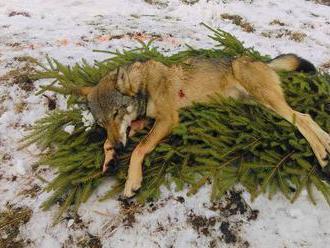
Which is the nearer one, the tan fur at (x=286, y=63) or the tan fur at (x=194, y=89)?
the tan fur at (x=194, y=89)

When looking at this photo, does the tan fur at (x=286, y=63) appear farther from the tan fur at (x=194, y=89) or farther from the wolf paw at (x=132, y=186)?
the wolf paw at (x=132, y=186)

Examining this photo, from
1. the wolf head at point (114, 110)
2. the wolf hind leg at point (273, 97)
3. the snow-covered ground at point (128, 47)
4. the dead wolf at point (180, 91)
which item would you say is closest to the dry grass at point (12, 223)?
the snow-covered ground at point (128, 47)

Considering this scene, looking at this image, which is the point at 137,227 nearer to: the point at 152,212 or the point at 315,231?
the point at 152,212

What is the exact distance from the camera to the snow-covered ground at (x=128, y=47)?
4.14 metres

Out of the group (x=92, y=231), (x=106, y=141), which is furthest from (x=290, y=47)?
(x=92, y=231)

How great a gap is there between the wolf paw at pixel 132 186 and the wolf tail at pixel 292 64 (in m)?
2.07

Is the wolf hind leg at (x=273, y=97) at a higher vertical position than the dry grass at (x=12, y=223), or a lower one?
higher

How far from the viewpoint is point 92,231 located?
4.34 meters

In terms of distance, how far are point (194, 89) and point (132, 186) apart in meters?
1.30

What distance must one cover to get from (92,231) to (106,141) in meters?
0.93

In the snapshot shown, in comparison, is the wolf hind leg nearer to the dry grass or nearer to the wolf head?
the wolf head

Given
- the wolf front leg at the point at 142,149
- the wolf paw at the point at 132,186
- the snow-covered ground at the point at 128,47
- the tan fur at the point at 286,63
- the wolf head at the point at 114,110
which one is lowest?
the snow-covered ground at the point at 128,47

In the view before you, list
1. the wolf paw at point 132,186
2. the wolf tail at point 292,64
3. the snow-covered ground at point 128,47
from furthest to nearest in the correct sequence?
1. the wolf tail at point 292,64
2. the wolf paw at point 132,186
3. the snow-covered ground at point 128,47

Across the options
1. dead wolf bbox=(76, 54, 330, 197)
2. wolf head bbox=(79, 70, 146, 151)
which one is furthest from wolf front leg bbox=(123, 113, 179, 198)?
wolf head bbox=(79, 70, 146, 151)
